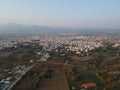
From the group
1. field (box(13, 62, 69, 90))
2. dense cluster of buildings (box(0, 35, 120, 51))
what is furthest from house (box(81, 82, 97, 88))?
dense cluster of buildings (box(0, 35, 120, 51))

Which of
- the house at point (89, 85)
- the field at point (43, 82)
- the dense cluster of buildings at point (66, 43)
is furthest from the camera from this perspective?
the dense cluster of buildings at point (66, 43)

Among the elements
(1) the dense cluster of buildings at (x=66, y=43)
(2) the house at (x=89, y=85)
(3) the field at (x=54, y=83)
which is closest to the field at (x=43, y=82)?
(3) the field at (x=54, y=83)

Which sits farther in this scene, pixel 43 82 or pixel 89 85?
pixel 43 82

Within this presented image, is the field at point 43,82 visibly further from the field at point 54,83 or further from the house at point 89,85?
the house at point 89,85

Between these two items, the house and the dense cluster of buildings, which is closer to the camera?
the house

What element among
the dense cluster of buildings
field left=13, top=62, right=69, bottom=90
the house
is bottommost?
the dense cluster of buildings

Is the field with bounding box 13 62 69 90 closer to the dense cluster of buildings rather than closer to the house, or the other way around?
the house

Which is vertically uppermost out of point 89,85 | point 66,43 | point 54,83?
point 89,85

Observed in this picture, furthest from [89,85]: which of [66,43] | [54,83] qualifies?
[66,43]

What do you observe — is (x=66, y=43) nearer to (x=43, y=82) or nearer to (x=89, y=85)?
(x=43, y=82)

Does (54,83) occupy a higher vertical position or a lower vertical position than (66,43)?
higher

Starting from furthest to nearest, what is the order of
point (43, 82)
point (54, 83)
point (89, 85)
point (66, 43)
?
point (66, 43)
point (43, 82)
point (54, 83)
point (89, 85)

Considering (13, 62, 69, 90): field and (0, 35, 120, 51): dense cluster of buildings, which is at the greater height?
(13, 62, 69, 90): field
